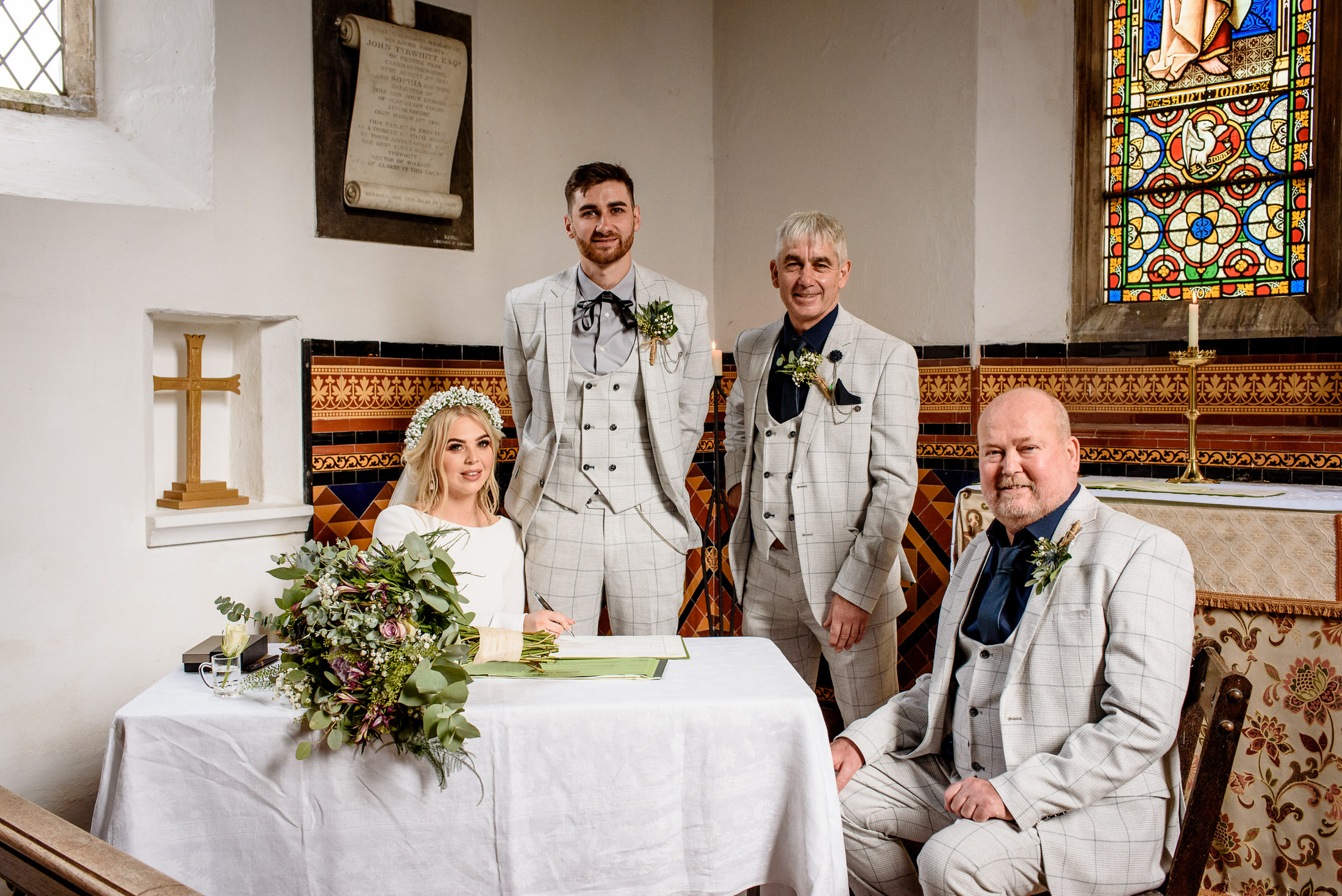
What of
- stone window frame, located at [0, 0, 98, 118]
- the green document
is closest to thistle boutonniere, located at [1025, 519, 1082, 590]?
the green document

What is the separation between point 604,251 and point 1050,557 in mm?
1654

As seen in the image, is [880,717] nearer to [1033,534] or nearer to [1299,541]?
[1033,534]

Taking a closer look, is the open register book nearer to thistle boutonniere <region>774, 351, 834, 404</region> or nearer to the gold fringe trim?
thistle boutonniere <region>774, 351, 834, 404</region>

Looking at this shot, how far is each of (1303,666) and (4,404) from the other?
3984 mm

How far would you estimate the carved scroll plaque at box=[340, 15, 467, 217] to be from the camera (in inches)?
156

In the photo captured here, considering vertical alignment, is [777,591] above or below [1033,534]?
below

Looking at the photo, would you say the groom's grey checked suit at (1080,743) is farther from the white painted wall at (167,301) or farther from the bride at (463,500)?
the white painted wall at (167,301)

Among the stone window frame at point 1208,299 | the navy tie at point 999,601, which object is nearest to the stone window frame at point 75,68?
the navy tie at point 999,601

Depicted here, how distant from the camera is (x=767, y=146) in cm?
498

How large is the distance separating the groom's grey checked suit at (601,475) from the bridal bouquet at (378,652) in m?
1.02

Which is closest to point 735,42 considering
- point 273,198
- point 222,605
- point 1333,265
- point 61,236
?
point 273,198

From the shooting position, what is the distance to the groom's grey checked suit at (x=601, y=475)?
321 cm

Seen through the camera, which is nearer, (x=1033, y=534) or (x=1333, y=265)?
(x=1033, y=534)

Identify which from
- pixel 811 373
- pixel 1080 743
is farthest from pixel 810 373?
pixel 1080 743
